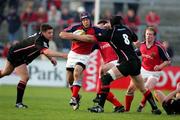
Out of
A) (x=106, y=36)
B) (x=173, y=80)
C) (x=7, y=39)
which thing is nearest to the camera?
(x=106, y=36)

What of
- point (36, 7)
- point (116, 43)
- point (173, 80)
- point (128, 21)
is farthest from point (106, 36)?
point (36, 7)

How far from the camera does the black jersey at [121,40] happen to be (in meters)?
16.2

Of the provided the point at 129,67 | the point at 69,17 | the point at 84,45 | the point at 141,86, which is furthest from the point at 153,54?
the point at 69,17

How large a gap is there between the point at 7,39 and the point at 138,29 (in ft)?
22.3

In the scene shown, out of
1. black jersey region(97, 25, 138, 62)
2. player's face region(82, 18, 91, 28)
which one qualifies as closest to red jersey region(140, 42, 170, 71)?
player's face region(82, 18, 91, 28)

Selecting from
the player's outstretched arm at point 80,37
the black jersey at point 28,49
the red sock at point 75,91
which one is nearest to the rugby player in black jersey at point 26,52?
the black jersey at point 28,49

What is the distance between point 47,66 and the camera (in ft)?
99.1

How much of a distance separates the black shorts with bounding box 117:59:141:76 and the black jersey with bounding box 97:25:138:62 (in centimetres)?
10

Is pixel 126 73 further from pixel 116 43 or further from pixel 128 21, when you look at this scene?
pixel 128 21

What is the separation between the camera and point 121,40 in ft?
53.1

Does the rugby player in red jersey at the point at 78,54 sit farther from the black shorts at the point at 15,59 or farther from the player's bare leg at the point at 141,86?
the player's bare leg at the point at 141,86

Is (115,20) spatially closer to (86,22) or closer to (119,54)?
(119,54)

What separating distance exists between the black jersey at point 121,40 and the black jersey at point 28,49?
1780mm

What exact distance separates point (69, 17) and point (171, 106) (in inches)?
663
